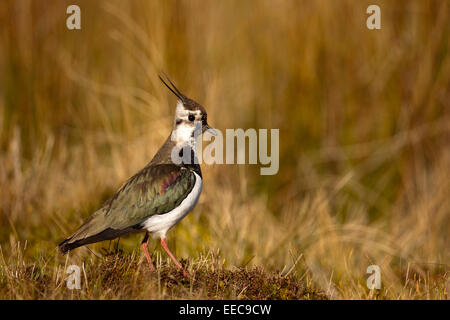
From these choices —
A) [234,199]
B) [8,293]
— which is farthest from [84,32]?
[8,293]

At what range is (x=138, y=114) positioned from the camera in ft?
25.9

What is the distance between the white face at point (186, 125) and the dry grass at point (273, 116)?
64.0 inches

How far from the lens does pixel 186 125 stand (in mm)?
4699

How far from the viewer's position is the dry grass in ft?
21.5

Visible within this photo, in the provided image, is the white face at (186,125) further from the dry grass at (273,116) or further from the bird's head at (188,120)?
the dry grass at (273,116)

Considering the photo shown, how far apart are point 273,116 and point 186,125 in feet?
12.0

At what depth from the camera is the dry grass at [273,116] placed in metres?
6.56

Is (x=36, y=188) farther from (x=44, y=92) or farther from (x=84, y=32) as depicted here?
(x=84, y=32)

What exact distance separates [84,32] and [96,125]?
1.28m

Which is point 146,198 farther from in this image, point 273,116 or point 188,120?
point 273,116

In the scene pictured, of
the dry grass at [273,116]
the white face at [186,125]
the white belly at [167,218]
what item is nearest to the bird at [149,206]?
the white belly at [167,218]

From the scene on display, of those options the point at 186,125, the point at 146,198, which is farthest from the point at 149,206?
the point at 186,125

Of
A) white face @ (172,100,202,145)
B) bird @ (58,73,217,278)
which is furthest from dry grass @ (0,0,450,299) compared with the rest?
bird @ (58,73,217,278)
